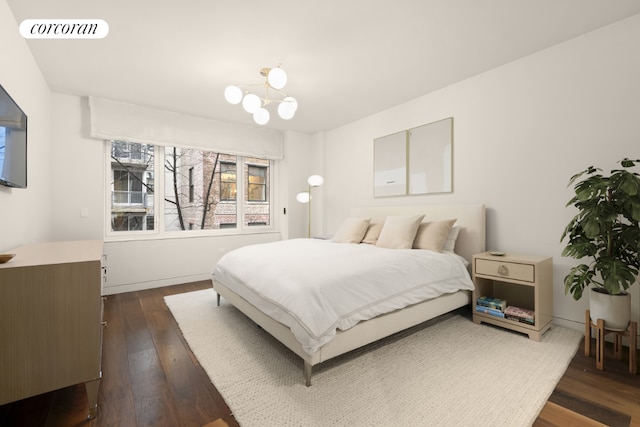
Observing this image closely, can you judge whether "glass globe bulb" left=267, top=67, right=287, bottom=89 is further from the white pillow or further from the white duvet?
the white pillow

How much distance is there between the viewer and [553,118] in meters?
2.55

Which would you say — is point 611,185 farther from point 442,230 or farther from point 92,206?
point 92,206

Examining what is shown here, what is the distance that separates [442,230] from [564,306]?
1190 mm

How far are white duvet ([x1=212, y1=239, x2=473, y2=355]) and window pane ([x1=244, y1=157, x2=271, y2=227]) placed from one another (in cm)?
224

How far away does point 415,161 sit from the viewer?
3.69 metres

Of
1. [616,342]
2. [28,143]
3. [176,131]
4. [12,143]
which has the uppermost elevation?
[176,131]

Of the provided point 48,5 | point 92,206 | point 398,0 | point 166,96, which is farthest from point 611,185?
point 92,206

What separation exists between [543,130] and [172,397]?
141 inches

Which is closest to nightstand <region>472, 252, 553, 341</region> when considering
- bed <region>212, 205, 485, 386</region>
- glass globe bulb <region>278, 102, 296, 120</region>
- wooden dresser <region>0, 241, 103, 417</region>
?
bed <region>212, 205, 485, 386</region>

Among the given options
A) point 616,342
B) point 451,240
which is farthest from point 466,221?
point 616,342

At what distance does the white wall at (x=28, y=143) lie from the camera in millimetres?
1996

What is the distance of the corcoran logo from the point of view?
2.16m

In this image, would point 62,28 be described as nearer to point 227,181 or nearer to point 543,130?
point 227,181

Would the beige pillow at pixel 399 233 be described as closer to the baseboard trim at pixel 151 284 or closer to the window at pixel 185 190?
the window at pixel 185 190
